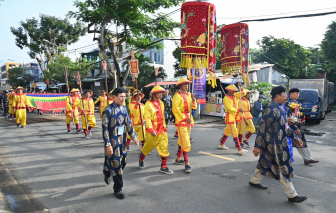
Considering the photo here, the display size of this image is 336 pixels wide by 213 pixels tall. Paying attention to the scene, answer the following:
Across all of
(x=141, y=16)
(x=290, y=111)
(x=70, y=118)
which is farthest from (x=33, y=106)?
(x=290, y=111)

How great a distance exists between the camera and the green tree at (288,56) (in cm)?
2705

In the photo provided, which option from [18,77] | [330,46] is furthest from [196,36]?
[18,77]

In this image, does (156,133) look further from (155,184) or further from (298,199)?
(298,199)

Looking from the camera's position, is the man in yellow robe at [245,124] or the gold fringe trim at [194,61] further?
the man in yellow robe at [245,124]

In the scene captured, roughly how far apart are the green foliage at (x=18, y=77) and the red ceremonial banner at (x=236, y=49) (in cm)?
4585

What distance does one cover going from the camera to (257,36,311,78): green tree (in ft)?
88.7

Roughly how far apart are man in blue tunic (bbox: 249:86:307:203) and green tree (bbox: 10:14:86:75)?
2509 cm

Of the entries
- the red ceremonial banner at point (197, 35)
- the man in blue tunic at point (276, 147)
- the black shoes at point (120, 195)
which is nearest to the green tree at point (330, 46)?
the red ceremonial banner at point (197, 35)

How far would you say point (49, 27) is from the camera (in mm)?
25328

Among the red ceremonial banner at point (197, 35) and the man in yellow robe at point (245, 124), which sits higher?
the red ceremonial banner at point (197, 35)

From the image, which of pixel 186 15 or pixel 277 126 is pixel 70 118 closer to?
pixel 186 15

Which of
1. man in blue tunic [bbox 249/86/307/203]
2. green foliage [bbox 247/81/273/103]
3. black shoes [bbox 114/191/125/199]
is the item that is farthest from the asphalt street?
green foliage [bbox 247/81/273/103]

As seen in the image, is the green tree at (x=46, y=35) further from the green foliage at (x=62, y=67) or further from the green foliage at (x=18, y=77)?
the green foliage at (x=18, y=77)

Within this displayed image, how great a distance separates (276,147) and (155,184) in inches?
85.7
